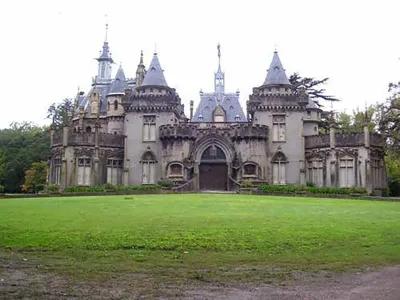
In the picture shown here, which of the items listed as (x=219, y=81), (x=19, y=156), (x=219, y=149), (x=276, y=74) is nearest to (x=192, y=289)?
(x=219, y=149)

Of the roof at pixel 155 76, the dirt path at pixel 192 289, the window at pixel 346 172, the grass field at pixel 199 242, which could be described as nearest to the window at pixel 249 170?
the window at pixel 346 172

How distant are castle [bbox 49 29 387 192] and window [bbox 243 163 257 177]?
0.10 meters

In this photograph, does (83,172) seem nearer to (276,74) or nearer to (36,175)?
(36,175)

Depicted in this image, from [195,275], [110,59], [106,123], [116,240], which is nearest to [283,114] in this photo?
[106,123]

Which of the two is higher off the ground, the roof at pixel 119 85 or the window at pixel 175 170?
the roof at pixel 119 85

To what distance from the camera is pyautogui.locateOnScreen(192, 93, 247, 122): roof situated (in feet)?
190

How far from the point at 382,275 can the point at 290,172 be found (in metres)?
39.4

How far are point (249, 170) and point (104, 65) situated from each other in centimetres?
3309

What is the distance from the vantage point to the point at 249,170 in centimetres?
4984

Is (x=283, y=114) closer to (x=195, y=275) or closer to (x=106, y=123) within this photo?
(x=106, y=123)

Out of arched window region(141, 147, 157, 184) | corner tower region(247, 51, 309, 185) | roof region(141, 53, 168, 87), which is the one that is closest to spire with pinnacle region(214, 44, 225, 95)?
roof region(141, 53, 168, 87)

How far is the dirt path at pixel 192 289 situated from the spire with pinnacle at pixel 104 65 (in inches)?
2482

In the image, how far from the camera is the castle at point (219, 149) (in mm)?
47875

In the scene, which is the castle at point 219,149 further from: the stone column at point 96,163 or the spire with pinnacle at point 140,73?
the spire with pinnacle at point 140,73
